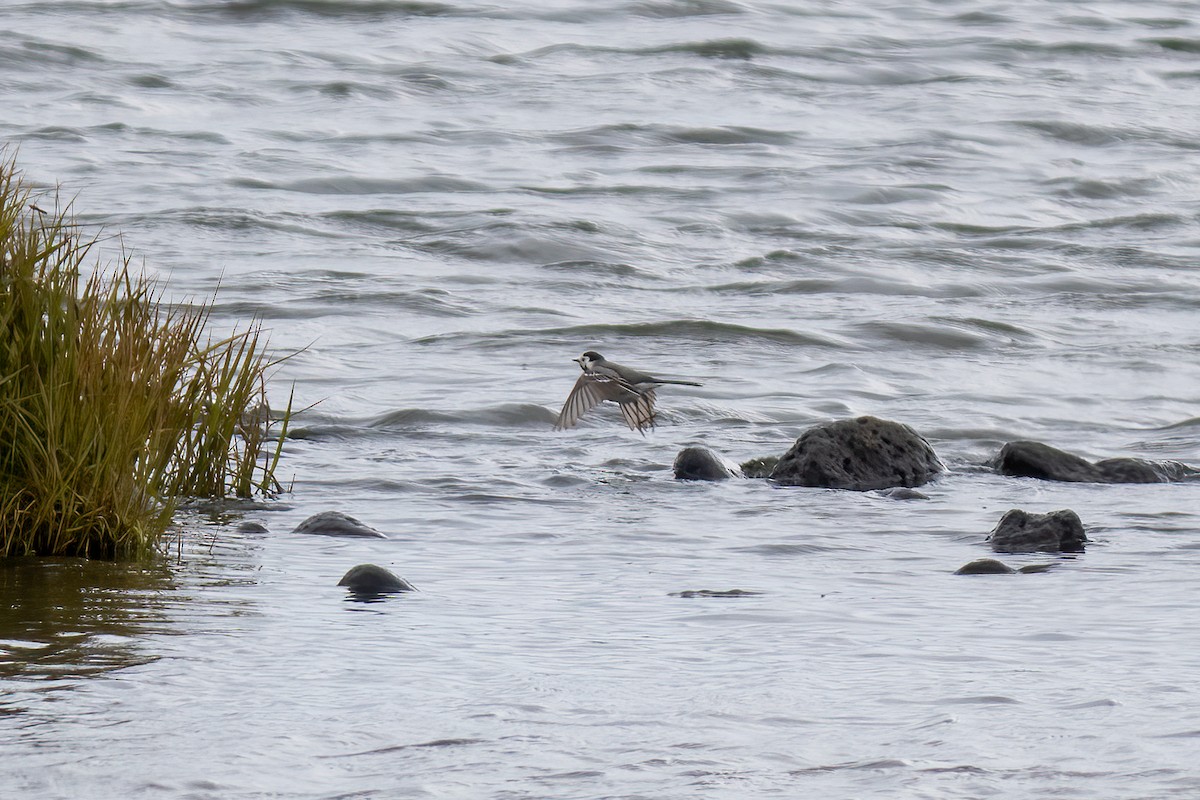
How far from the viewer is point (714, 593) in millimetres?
5699

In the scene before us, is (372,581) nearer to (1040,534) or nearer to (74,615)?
(74,615)

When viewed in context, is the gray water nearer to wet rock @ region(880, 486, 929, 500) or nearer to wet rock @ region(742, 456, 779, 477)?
wet rock @ region(880, 486, 929, 500)

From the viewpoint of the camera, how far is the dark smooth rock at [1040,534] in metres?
6.45

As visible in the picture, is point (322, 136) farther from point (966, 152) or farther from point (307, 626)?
point (307, 626)

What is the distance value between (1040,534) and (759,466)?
78.5 inches

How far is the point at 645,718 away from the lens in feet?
14.0

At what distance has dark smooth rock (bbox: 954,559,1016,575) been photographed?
6.04 meters

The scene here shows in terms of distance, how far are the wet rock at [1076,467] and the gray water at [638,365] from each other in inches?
8.6

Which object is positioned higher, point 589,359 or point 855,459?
point 589,359

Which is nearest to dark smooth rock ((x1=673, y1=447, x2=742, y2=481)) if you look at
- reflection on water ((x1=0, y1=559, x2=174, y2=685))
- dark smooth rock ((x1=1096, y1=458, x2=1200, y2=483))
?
dark smooth rock ((x1=1096, y1=458, x2=1200, y2=483))

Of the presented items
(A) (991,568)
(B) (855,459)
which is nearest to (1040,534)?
(A) (991,568)

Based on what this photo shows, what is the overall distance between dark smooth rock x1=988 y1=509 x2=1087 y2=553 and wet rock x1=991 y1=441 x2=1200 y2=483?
5.03ft

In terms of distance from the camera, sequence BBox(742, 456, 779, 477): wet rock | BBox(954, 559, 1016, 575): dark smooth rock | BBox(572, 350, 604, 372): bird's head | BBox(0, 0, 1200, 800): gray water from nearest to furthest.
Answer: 1. BBox(0, 0, 1200, 800): gray water
2. BBox(954, 559, 1016, 575): dark smooth rock
3. BBox(742, 456, 779, 477): wet rock
4. BBox(572, 350, 604, 372): bird's head

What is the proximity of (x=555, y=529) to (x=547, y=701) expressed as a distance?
2527 millimetres
